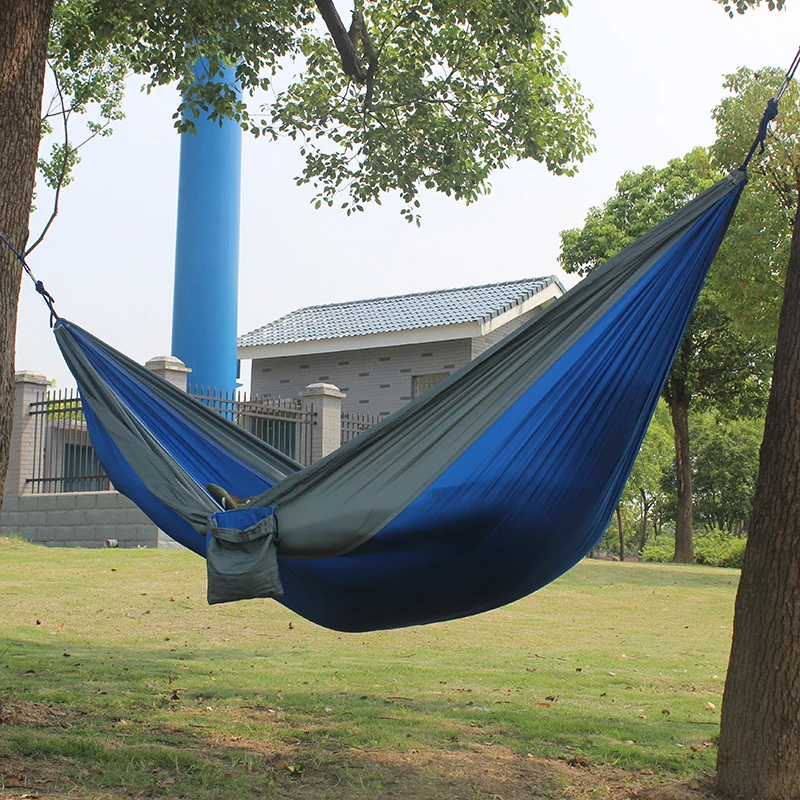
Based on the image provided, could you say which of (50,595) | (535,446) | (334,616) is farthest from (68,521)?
(535,446)

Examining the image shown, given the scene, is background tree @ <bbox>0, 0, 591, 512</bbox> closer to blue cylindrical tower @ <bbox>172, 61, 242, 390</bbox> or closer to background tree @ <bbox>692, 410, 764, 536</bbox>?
blue cylindrical tower @ <bbox>172, 61, 242, 390</bbox>

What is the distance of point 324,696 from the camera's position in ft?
13.5

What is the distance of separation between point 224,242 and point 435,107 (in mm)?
9333

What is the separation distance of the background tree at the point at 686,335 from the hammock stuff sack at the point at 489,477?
1151 cm

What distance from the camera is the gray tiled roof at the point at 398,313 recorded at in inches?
597

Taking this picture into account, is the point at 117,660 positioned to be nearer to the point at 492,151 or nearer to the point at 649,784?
the point at 649,784

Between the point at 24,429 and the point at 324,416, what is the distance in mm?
3231

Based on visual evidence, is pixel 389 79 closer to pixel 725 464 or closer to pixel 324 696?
pixel 324 696

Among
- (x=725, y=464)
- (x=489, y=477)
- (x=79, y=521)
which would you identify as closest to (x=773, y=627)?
(x=489, y=477)

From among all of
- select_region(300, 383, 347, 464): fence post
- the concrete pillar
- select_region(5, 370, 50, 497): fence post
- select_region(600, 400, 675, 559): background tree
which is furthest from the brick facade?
select_region(5, 370, 50, 497): fence post

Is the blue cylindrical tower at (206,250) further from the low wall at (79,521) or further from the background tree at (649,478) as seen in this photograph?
the background tree at (649,478)

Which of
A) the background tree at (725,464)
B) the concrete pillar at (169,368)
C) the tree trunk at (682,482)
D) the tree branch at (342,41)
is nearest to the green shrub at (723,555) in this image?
the tree trunk at (682,482)

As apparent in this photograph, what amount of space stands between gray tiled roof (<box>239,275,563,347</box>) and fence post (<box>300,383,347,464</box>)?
3835mm

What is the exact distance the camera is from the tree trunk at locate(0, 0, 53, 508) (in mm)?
3346
